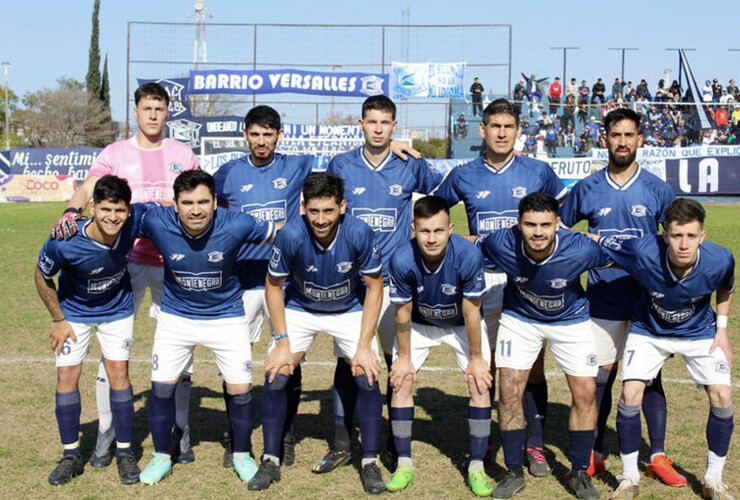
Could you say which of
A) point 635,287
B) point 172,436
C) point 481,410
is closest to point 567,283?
point 635,287

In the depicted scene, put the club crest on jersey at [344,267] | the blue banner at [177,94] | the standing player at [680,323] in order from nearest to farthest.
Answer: the standing player at [680,323] → the club crest on jersey at [344,267] → the blue banner at [177,94]

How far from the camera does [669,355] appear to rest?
17.0 feet

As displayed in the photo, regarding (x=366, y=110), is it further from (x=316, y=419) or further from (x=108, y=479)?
(x=108, y=479)

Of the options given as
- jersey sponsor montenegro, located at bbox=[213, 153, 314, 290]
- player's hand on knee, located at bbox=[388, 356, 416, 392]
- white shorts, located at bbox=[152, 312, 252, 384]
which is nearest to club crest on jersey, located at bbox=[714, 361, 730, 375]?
player's hand on knee, located at bbox=[388, 356, 416, 392]

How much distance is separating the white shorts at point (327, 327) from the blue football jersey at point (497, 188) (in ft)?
3.70

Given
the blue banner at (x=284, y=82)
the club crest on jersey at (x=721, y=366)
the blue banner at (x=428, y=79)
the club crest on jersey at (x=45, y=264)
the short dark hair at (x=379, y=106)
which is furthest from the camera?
the blue banner at (x=284, y=82)

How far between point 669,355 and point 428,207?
176cm

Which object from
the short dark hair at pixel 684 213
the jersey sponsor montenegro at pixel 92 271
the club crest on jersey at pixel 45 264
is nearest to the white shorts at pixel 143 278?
the jersey sponsor montenegro at pixel 92 271

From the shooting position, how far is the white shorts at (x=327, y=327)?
5.48 meters

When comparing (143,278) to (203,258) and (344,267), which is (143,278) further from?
(344,267)

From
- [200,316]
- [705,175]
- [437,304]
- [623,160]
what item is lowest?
[200,316]

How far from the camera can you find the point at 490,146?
19.2 ft

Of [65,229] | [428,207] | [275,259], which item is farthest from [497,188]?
[65,229]

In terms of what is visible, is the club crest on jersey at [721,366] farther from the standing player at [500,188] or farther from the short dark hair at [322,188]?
the short dark hair at [322,188]
